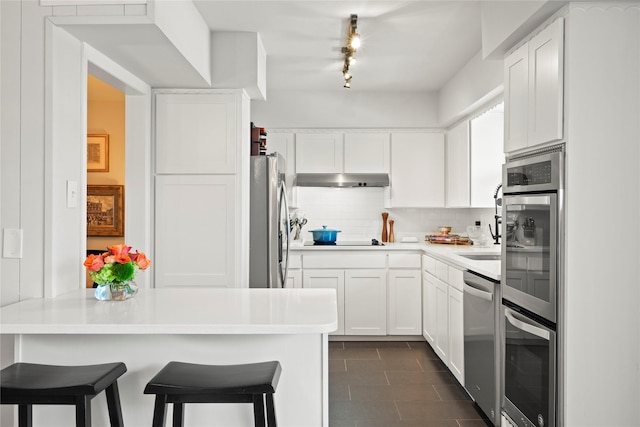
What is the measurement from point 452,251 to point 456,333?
2.58 ft

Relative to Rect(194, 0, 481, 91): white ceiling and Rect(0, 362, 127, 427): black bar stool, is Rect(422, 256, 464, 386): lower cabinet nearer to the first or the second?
Rect(194, 0, 481, 91): white ceiling

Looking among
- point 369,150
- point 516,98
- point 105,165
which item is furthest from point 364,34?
point 105,165

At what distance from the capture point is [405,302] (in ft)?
16.9

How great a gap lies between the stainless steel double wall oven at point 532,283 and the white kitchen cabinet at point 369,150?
8.93 ft

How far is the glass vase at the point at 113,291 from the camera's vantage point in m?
2.27

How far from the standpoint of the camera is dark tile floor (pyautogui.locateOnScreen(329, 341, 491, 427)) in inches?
127

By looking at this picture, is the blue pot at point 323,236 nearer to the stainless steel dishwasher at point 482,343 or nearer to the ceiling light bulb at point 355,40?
the stainless steel dishwasher at point 482,343

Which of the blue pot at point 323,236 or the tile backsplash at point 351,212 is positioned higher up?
the tile backsplash at point 351,212

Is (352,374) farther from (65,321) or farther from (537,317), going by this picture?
(65,321)

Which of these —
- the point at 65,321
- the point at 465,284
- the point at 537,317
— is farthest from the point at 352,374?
the point at 65,321

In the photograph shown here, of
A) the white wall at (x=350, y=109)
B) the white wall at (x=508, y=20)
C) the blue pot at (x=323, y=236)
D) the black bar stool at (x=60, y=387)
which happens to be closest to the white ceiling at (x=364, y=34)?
the white wall at (x=508, y=20)

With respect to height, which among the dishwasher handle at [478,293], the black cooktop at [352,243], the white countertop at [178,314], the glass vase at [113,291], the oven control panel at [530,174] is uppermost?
the oven control panel at [530,174]

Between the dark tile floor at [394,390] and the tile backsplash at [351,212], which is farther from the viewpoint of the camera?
the tile backsplash at [351,212]

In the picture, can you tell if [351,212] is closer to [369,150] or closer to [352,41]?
[369,150]
